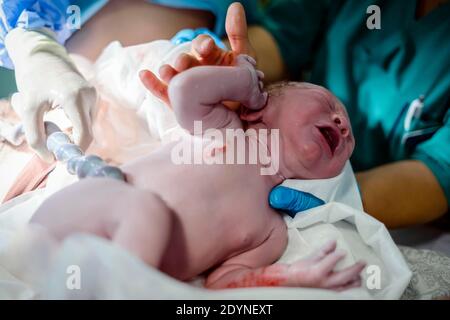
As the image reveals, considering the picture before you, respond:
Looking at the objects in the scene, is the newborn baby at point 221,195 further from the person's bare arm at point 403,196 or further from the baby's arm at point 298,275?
the person's bare arm at point 403,196

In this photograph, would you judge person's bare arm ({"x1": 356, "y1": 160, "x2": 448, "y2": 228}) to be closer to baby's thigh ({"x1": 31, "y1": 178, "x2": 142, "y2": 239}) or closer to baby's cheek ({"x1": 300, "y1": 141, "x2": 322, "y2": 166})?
baby's cheek ({"x1": 300, "y1": 141, "x2": 322, "y2": 166})

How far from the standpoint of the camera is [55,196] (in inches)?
24.0

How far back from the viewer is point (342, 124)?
79cm

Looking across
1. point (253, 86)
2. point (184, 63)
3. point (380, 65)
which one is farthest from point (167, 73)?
point (380, 65)

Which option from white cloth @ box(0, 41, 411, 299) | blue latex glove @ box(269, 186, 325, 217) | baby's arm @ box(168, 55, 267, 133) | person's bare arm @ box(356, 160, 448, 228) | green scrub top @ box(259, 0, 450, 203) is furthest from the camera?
green scrub top @ box(259, 0, 450, 203)

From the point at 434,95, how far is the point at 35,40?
2.94ft

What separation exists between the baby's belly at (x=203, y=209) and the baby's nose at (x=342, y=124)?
177 millimetres

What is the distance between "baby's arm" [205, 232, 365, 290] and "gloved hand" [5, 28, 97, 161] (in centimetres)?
30

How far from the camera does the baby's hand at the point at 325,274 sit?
23.8 inches

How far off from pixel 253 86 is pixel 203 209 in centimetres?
20

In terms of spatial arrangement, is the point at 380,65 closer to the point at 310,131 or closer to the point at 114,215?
the point at 310,131

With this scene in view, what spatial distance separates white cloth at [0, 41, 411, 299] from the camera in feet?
1.70

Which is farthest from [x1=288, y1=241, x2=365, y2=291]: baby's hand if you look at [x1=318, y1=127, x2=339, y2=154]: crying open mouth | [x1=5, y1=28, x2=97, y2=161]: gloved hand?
[x1=5, y1=28, x2=97, y2=161]: gloved hand
